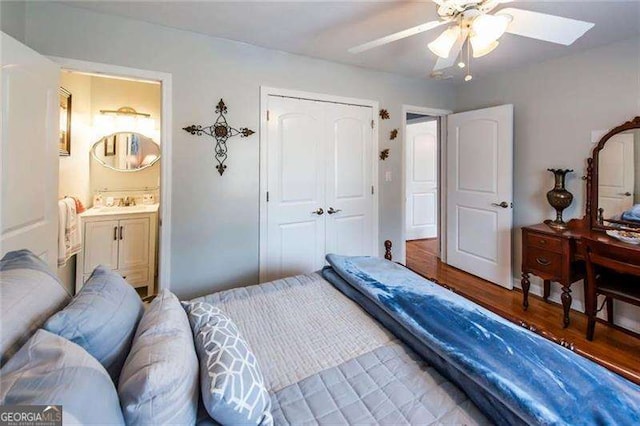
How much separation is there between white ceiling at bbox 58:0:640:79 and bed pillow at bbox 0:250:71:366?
6.00 ft

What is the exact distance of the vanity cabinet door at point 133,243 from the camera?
3.07 meters

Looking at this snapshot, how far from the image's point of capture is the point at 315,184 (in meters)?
3.01

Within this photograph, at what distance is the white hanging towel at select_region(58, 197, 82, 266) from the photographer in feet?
7.65

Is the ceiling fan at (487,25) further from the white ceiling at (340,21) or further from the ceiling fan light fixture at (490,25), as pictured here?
the white ceiling at (340,21)

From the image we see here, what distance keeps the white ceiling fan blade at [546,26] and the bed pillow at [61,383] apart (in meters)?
1.94

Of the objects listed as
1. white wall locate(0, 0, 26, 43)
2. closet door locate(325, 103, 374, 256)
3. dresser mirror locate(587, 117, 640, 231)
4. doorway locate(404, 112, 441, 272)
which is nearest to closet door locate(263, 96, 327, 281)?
closet door locate(325, 103, 374, 256)

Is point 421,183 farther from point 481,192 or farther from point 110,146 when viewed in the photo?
point 110,146

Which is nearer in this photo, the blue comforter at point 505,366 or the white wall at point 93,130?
the blue comforter at point 505,366

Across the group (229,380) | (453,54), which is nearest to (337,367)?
(229,380)

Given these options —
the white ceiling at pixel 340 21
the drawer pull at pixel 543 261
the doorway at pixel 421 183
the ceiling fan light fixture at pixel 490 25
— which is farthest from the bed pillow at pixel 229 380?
the doorway at pixel 421 183

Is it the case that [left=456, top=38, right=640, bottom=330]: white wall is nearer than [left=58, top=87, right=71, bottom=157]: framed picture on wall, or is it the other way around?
[left=456, top=38, right=640, bottom=330]: white wall

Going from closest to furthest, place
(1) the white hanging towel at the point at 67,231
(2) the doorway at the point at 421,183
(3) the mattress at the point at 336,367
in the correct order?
1. (3) the mattress at the point at 336,367
2. (1) the white hanging towel at the point at 67,231
3. (2) the doorway at the point at 421,183

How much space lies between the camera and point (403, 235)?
3.49 meters

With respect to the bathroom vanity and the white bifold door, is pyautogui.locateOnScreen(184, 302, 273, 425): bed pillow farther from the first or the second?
the bathroom vanity
